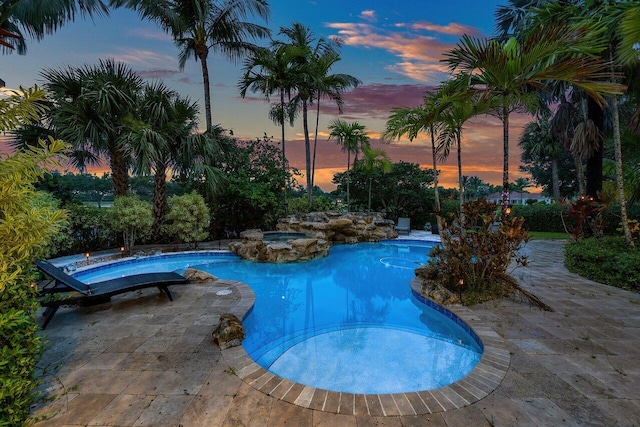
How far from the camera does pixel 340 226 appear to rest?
13.7 m

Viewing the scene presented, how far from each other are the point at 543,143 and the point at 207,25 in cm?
2406

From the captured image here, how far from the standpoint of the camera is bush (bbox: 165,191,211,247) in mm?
10250

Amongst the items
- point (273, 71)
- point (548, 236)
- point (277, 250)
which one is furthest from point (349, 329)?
point (548, 236)

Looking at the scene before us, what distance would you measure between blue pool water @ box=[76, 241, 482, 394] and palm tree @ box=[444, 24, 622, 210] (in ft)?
11.6

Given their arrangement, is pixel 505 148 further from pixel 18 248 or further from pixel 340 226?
pixel 340 226

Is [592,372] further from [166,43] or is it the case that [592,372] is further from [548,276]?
[166,43]

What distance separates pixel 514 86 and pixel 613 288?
193 inches

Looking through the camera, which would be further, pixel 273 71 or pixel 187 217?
pixel 273 71

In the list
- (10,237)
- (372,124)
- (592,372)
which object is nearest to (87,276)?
(10,237)

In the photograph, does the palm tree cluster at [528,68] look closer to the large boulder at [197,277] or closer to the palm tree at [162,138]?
the large boulder at [197,277]

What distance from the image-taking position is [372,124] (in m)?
17.5

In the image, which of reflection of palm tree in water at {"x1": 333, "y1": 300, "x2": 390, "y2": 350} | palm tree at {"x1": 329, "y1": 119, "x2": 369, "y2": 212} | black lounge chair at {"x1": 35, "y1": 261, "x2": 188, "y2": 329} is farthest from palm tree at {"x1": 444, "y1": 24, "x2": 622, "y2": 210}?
palm tree at {"x1": 329, "y1": 119, "x2": 369, "y2": 212}

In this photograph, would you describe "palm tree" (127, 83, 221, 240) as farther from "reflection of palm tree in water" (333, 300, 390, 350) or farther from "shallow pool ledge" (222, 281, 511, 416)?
"shallow pool ledge" (222, 281, 511, 416)

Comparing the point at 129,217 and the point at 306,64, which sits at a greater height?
the point at 306,64
